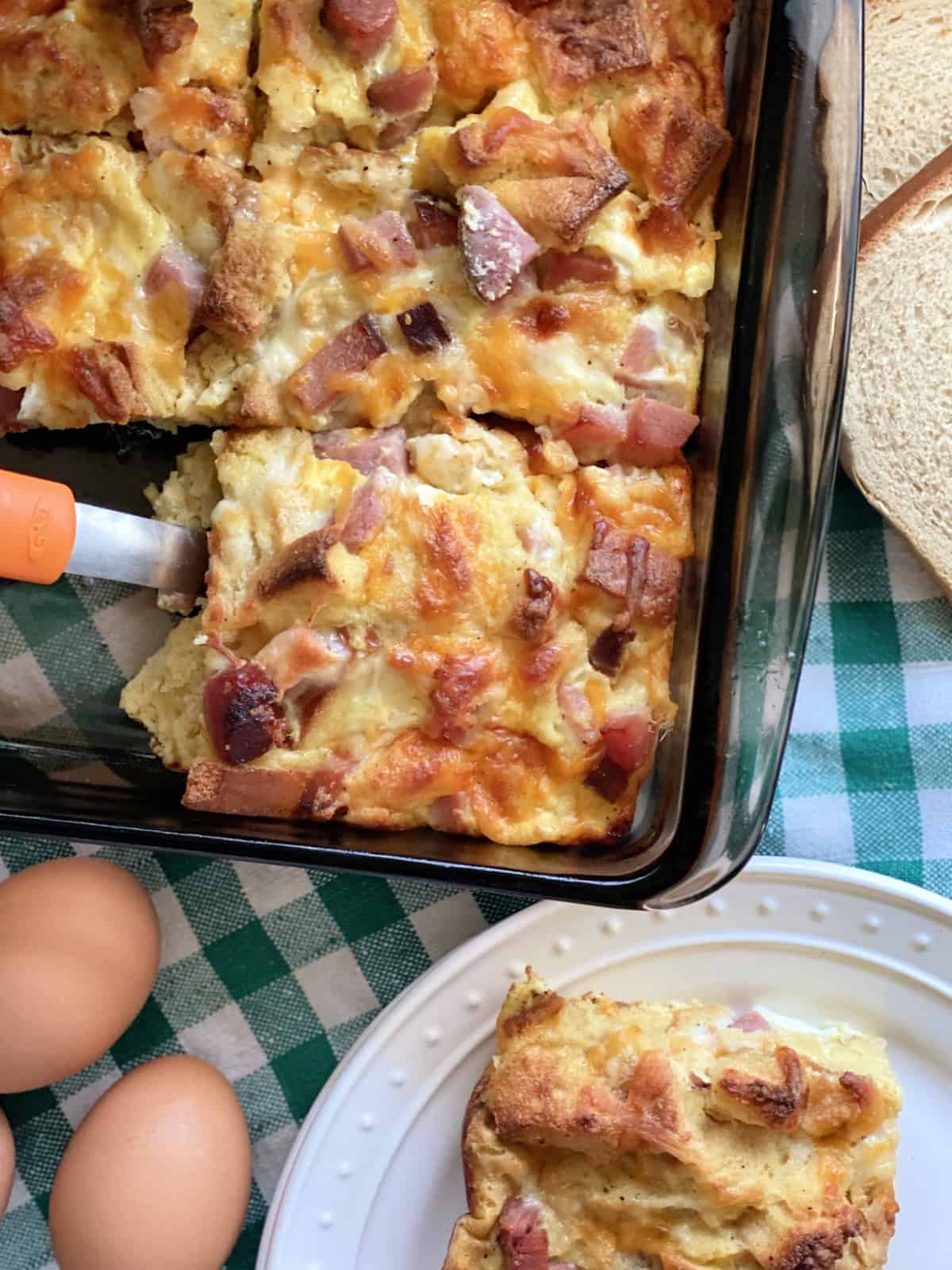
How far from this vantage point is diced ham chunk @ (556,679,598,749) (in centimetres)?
211

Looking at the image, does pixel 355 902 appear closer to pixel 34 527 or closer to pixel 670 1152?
pixel 670 1152

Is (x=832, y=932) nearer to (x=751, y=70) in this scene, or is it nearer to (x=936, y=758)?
(x=936, y=758)

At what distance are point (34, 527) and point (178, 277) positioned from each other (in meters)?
0.51

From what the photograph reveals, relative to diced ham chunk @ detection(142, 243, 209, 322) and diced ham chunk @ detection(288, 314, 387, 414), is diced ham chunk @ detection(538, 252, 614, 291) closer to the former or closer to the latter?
diced ham chunk @ detection(288, 314, 387, 414)

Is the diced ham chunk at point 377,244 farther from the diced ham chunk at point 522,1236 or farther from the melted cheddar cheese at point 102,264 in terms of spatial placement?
the diced ham chunk at point 522,1236

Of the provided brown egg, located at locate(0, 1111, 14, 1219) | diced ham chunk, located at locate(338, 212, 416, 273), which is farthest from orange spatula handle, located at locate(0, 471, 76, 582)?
brown egg, located at locate(0, 1111, 14, 1219)

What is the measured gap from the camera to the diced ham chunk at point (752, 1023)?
232 cm

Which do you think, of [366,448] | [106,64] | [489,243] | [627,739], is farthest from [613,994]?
[106,64]

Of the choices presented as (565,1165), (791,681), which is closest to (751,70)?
(791,681)

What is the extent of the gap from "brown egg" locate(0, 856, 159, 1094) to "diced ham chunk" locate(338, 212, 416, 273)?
1262 mm

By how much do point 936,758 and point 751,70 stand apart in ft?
4.51

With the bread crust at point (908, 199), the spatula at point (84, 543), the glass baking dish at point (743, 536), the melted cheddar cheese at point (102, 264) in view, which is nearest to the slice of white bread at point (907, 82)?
the bread crust at point (908, 199)

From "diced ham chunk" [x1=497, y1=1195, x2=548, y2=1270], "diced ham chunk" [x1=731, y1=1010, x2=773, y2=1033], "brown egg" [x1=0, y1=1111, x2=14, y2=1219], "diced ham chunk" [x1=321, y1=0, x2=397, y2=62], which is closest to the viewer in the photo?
"diced ham chunk" [x1=321, y1=0, x2=397, y2=62]

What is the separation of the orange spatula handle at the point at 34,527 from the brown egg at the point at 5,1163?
1.21 m
